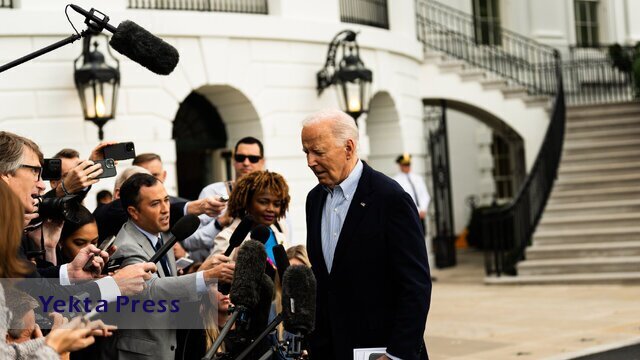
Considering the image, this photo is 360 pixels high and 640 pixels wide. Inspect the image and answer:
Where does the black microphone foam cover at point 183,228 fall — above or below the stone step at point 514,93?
below

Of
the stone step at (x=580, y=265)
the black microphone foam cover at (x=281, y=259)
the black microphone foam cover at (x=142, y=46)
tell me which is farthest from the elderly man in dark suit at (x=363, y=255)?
the stone step at (x=580, y=265)

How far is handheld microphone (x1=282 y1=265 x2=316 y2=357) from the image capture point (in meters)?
4.74

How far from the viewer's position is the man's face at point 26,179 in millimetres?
4984

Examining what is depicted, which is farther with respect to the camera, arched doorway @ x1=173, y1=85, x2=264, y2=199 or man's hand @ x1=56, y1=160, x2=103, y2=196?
arched doorway @ x1=173, y1=85, x2=264, y2=199

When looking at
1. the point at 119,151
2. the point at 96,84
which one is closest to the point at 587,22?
the point at 96,84

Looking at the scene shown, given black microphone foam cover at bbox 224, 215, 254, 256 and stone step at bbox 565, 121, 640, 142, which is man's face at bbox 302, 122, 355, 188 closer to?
black microphone foam cover at bbox 224, 215, 254, 256

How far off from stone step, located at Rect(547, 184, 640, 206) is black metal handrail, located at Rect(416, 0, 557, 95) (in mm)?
3754

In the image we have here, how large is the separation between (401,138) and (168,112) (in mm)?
5662

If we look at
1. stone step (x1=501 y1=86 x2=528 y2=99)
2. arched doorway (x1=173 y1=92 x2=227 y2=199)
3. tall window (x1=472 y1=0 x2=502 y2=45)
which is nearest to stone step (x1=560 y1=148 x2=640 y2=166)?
stone step (x1=501 y1=86 x2=528 y2=99)

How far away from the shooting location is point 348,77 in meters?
16.6

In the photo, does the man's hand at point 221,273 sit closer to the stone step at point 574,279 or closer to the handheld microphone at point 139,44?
the handheld microphone at point 139,44

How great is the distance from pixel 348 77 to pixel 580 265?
468 cm

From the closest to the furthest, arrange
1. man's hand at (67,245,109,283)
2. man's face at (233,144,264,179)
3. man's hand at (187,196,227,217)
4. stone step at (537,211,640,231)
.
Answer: man's hand at (67,245,109,283) → man's hand at (187,196,227,217) → man's face at (233,144,264,179) → stone step at (537,211,640,231)

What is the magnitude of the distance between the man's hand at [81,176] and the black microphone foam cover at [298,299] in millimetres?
1419
